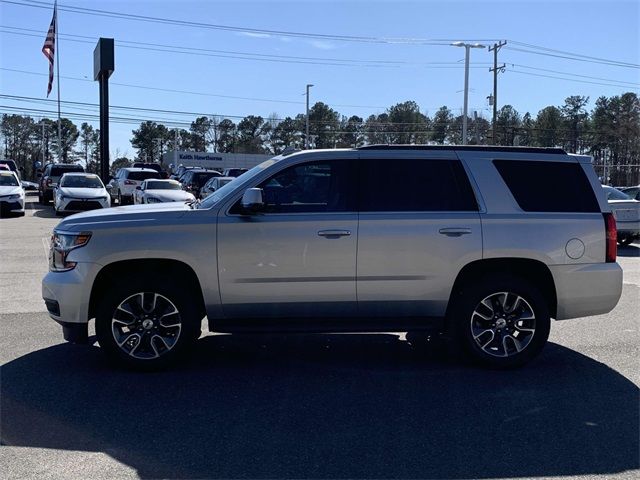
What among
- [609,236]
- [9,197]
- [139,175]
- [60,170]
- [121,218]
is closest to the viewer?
[121,218]

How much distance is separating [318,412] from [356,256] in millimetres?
1507

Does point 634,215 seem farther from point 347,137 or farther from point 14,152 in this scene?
point 14,152

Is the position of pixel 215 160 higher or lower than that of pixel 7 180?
higher

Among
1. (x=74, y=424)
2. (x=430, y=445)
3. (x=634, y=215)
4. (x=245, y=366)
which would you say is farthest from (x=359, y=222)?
(x=634, y=215)

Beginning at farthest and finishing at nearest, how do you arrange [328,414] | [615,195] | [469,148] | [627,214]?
[615,195]
[627,214]
[469,148]
[328,414]

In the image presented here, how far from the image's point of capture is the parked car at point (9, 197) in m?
21.7

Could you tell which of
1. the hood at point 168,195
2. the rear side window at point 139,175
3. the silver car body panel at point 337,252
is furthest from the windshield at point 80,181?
the silver car body panel at point 337,252

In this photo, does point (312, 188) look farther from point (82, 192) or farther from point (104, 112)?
point (104, 112)

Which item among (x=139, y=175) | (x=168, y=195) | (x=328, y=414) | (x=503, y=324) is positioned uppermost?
(x=139, y=175)

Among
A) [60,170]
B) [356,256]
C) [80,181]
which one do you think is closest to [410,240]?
[356,256]

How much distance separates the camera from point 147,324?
573 centimetres

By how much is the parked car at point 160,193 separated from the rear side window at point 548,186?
15245 mm

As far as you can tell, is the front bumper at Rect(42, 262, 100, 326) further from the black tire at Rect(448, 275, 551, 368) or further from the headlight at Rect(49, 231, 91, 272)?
the black tire at Rect(448, 275, 551, 368)

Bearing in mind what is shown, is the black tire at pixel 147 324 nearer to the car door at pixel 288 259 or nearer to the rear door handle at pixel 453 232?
the car door at pixel 288 259
